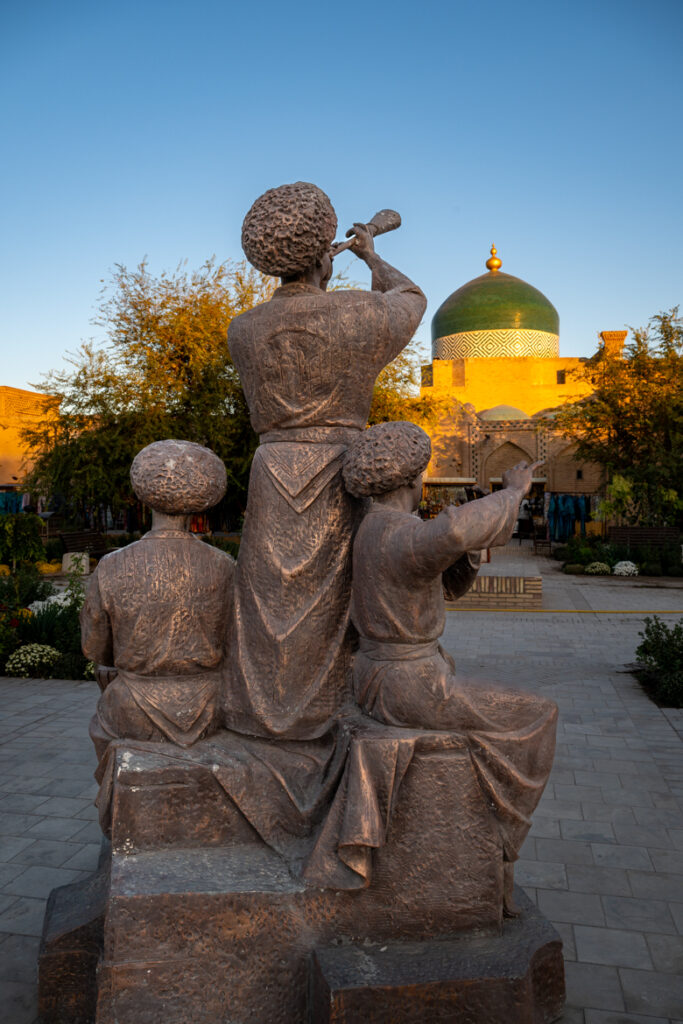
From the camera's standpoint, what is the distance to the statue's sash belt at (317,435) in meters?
2.60

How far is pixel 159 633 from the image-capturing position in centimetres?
249

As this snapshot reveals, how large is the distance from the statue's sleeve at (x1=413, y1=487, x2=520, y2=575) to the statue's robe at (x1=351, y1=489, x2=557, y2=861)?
1.4 inches

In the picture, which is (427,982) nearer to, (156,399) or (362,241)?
(362,241)

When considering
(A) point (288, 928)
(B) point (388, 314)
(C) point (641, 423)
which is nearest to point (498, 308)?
(C) point (641, 423)

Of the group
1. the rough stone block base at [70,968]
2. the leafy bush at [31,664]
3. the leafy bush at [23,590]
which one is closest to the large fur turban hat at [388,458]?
the rough stone block base at [70,968]

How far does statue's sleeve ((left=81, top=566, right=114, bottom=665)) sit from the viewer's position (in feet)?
8.23

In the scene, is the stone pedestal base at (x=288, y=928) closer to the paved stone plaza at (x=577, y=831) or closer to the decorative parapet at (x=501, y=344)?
the paved stone plaza at (x=577, y=831)

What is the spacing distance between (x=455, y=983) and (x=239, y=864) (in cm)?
71

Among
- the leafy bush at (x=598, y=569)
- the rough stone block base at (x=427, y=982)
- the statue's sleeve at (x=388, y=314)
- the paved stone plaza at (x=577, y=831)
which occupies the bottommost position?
the paved stone plaza at (x=577, y=831)

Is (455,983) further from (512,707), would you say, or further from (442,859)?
(512,707)

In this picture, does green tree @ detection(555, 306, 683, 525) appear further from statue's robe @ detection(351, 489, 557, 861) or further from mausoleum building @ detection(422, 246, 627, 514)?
statue's robe @ detection(351, 489, 557, 861)

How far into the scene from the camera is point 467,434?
30094 millimetres

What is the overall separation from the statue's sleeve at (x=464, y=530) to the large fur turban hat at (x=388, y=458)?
0.21m

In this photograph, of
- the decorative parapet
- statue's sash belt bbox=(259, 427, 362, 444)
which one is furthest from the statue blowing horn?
the decorative parapet
